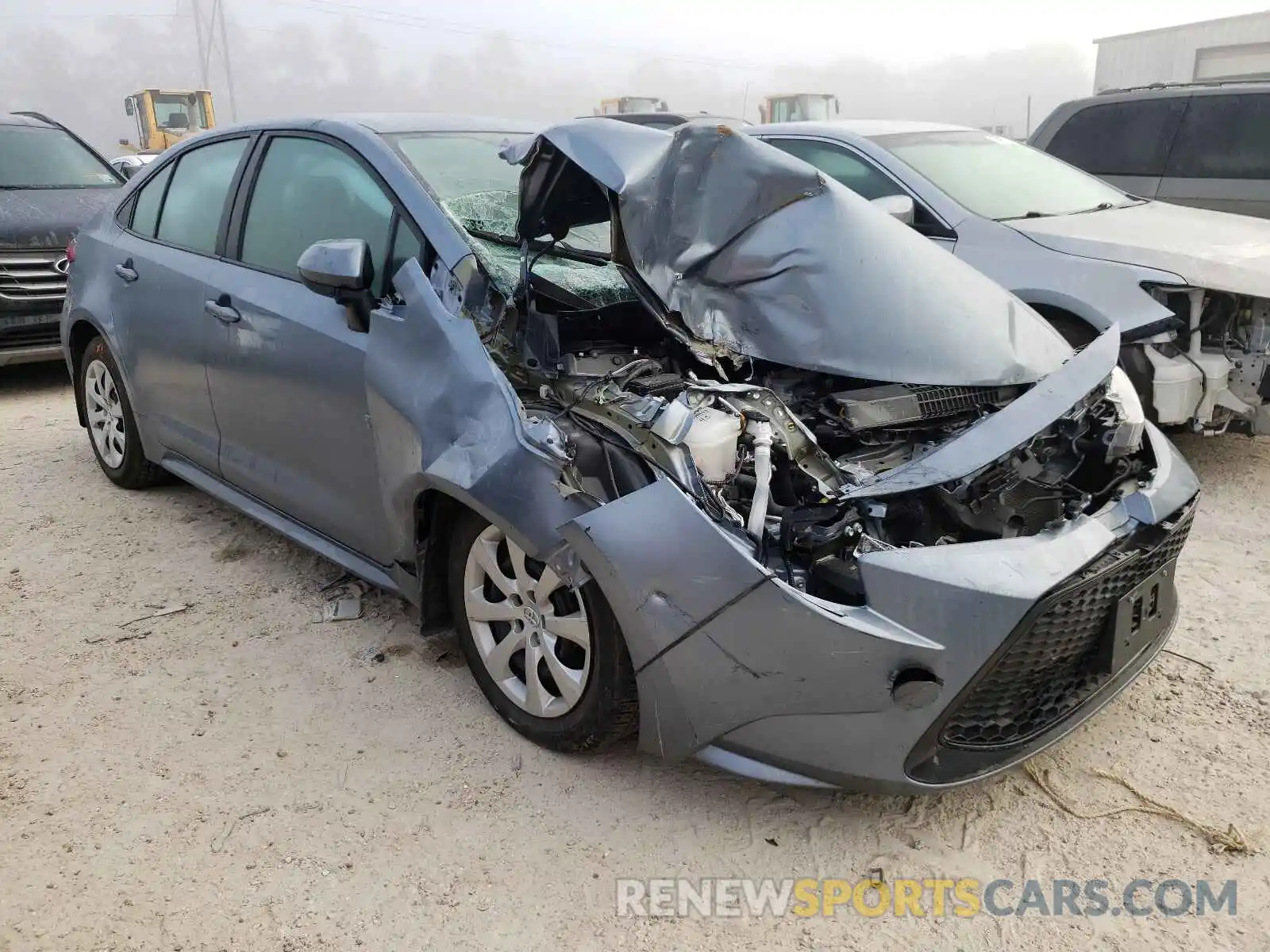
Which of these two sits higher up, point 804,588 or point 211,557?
point 804,588

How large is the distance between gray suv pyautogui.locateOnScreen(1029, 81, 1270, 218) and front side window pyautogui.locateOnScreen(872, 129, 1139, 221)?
1.70 m

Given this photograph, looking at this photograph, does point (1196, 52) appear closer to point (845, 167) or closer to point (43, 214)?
point (845, 167)

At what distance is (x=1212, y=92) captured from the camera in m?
7.07

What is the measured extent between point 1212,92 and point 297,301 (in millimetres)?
6872

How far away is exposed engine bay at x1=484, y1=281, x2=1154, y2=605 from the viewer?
2291 millimetres

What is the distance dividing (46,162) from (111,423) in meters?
4.32

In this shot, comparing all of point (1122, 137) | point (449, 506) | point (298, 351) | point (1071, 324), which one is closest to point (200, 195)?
point (298, 351)

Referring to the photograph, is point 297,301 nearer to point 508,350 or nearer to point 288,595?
point 508,350

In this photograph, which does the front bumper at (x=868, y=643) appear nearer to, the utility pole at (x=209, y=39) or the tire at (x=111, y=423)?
the tire at (x=111, y=423)

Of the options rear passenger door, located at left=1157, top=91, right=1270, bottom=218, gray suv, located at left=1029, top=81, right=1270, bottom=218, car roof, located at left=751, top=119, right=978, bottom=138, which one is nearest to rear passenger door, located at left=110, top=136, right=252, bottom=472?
car roof, located at left=751, top=119, right=978, bottom=138

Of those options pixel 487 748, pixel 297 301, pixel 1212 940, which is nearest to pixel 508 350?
pixel 297 301

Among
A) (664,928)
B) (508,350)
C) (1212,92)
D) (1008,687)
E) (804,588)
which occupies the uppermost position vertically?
(1212,92)

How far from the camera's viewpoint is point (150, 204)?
14.2ft

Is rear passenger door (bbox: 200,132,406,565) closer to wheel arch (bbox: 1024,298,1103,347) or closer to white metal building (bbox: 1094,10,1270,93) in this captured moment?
wheel arch (bbox: 1024,298,1103,347)
